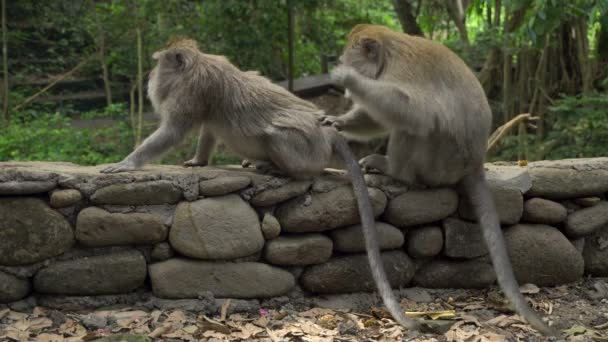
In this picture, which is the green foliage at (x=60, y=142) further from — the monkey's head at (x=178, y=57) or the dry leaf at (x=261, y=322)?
the dry leaf at (x=261, y=322)

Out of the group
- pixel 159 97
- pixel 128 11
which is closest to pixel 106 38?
pixel 128 11

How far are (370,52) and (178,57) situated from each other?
1374 millimetres

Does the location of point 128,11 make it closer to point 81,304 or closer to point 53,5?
point 53,5

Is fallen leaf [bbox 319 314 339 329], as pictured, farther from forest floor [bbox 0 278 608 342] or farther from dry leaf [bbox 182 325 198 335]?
dry leaf [bbox 182 325 198 335]

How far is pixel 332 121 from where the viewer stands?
199 inches

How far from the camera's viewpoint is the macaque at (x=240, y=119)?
466 centimetres

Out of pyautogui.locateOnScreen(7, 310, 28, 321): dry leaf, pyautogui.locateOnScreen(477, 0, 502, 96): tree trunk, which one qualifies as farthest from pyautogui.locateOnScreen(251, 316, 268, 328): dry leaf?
pyautogui.locateOnScreen(477, 0, 502, 96): tree trunk

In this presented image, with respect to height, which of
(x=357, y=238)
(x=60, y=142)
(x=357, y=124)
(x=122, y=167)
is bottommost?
(x=60, y=142)

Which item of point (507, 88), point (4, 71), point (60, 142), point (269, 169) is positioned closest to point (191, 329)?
point (269, 169)

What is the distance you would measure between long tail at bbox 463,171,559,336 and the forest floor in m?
0.12

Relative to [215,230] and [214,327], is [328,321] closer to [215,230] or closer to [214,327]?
[214,327]

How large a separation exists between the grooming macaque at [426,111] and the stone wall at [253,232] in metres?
0.24

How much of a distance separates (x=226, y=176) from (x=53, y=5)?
897 centimetres

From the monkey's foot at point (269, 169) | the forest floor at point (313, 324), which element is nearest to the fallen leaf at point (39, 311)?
the forest floor at point (313, 324)
